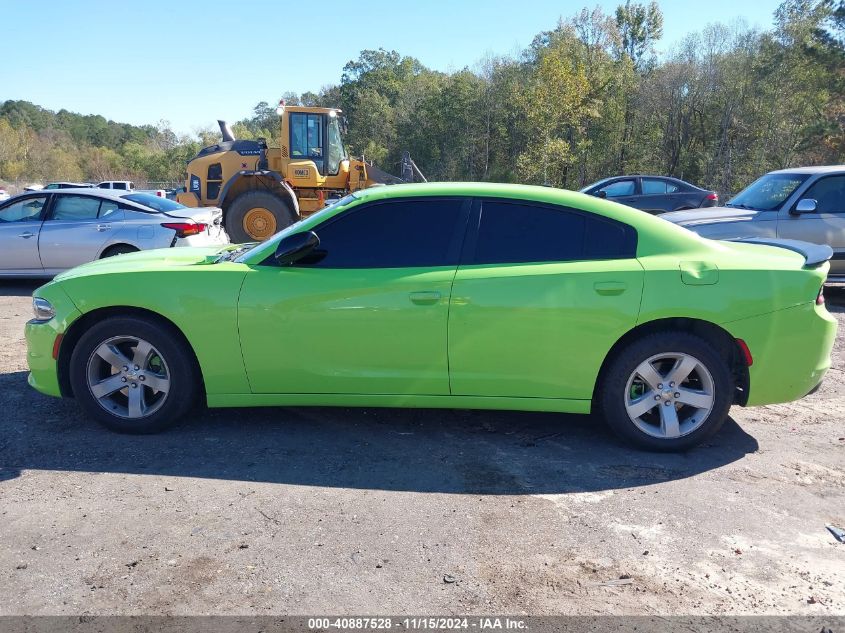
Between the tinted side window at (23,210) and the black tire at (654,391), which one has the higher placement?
the tinted side window at (23,210)

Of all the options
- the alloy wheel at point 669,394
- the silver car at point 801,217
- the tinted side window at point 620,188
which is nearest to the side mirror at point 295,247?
the alloy wheel at point 669,394

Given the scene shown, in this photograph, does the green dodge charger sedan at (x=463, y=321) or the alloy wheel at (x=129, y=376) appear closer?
the green dodge charger sedan at (x=463, y=321)

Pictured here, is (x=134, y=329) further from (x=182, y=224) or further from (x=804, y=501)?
(x=182, y=224)

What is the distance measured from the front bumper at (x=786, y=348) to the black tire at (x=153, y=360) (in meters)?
3.37

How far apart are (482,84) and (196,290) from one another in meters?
43.1

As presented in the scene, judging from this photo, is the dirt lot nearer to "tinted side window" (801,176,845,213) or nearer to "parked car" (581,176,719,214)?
"tinted side window" (801,176,845,213)

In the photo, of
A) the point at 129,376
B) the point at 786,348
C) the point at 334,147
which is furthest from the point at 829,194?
the point at 334,147

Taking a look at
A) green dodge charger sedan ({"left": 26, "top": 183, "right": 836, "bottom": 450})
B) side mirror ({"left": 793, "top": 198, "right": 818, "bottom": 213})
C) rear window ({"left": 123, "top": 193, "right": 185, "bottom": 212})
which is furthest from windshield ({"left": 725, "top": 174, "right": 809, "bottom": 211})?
rear window ({"left": 123, "top": 193, "right": 185, "bottom": 212})

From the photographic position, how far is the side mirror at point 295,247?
4141mm

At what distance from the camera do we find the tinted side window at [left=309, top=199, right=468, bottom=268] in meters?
4.19

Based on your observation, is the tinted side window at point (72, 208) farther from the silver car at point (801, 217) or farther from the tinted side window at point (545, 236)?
the silver car at point (801, 217)

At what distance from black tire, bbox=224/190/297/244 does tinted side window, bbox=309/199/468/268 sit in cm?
1053

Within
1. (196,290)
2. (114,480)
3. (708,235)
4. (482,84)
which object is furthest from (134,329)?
(482,84)

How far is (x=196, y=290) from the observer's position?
4.18 meters
